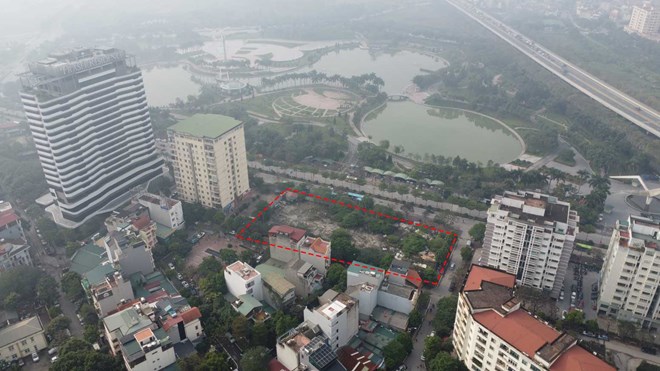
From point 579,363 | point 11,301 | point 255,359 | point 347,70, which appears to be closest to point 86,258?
point 11,301

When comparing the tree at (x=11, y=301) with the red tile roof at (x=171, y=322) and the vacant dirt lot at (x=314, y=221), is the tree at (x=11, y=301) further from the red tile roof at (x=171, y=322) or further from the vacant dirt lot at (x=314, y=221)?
the vacant dirt lot at (x=314, y=221)

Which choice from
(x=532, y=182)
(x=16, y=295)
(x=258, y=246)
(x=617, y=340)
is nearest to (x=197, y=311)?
(x=258, y=246)

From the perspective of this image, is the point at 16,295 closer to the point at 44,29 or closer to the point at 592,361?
the point at 592,361

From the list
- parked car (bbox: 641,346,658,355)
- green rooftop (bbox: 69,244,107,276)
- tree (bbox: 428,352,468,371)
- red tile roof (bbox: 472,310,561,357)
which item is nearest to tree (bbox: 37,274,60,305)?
green rooftop (bbox: 69,244,107,276)

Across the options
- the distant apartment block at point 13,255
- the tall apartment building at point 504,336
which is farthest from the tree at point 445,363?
the distant apartment block at point 13,255

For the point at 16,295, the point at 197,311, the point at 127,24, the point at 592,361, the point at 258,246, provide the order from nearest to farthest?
the point at 592,361 < the point at 197,311 < the point at 16,295 < the point at 258,246 < the point at 127,24

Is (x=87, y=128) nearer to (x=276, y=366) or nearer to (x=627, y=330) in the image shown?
(x=276, y=366)

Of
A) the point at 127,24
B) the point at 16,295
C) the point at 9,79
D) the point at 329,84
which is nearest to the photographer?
the point at 16,295
